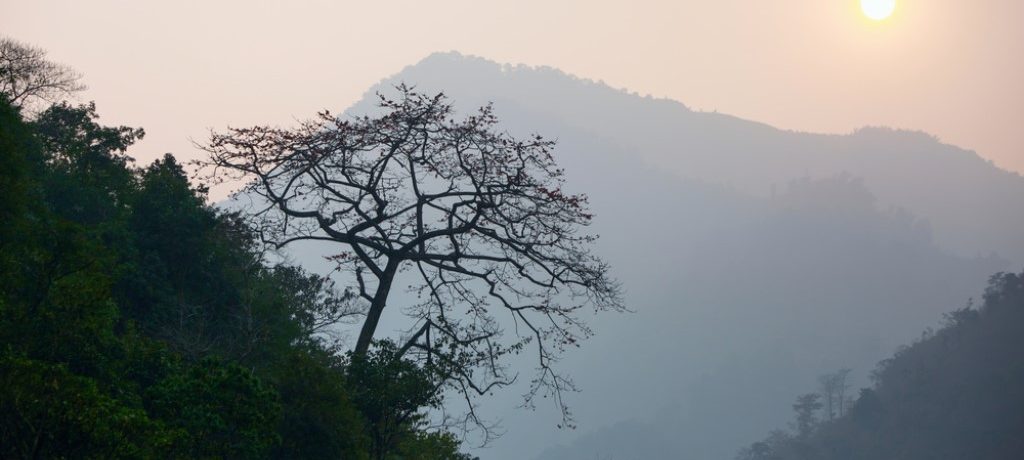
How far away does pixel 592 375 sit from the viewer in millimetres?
171375

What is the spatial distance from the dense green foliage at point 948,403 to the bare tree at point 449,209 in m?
84.3

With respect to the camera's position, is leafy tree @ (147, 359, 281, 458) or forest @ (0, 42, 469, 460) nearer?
forest @ (0, 42, 469, 460)

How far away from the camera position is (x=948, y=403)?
293 ft

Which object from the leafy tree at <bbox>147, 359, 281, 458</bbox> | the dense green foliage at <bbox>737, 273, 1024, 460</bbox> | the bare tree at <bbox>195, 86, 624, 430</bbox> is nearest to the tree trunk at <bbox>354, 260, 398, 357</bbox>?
the bare tree at <bbox>195, 86, 624, 430</bbox>

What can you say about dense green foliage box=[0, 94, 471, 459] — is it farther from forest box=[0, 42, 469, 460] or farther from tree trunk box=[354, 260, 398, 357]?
tree trunk box=[354, 260, 398, 357]

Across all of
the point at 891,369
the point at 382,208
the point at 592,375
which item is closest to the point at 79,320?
the point at 382,208

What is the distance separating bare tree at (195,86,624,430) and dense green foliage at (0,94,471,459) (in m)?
0.70

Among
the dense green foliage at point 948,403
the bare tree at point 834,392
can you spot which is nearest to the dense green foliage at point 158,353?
the dense green foliage at point 948,403

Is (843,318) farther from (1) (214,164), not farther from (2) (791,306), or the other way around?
(1) (214,164)

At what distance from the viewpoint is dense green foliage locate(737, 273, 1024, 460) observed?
87375 mm

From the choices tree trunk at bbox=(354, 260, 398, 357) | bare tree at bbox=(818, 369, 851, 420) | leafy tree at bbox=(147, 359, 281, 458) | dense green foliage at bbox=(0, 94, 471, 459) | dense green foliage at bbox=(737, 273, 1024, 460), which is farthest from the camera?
bare tree at bbox=(818, 369, 851, 420)

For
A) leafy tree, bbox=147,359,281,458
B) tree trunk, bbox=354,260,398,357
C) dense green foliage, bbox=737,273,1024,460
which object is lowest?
leafy tree, bbox=147,359,281,458

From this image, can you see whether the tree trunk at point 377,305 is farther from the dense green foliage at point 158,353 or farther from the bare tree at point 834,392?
the bare tree at point 834,392

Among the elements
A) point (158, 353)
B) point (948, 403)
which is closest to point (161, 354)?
point (158, 353)
